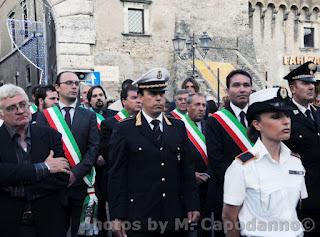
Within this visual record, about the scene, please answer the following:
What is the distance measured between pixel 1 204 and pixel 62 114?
1.84 metres

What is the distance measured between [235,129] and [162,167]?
0.97 meters

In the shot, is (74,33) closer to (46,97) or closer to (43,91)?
(43,91)

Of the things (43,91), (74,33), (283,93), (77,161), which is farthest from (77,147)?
(74,33)

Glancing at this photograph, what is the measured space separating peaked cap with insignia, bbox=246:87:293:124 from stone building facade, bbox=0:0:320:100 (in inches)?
740

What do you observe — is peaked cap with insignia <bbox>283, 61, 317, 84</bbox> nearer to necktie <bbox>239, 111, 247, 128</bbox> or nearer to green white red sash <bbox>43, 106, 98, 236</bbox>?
necktie <bbox>239, 111, 247, 128</bbox>

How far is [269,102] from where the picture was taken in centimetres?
342

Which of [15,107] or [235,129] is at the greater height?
[15,107]

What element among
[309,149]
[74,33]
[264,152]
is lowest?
[309,149]

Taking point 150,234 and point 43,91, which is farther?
point 43,91

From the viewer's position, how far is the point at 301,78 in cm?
480

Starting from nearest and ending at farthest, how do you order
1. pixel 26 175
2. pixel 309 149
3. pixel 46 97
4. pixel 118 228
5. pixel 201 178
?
pixel 26 175
pixel 118 228
pixel 309 149
pixel 201 178
pixel 46 97

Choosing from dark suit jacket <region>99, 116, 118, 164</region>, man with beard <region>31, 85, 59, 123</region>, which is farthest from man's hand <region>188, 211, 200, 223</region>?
man with beard <region>31, 85, 59, 123</region>

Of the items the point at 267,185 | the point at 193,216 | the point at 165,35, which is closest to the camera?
the point at 267,185

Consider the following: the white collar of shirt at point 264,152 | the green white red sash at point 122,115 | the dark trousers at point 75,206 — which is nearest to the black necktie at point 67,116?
the dark trousers at point 75,206
